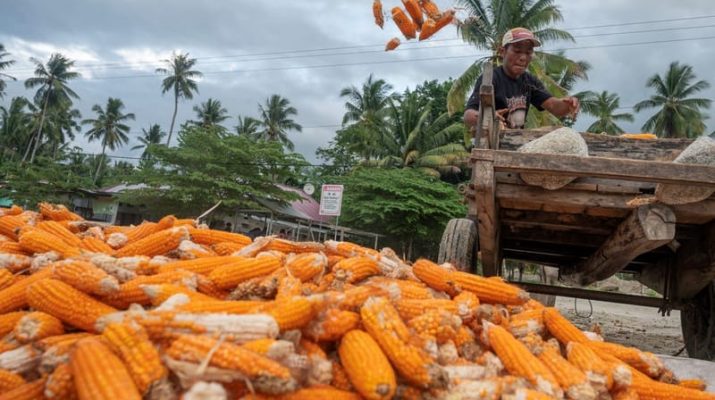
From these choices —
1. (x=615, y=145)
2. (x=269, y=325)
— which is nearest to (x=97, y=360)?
(x=269, y=325)

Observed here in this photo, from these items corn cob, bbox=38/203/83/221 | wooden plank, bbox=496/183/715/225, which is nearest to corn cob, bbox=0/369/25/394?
corn cob, bbox=38/203/83/221

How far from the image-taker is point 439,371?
5.14ft

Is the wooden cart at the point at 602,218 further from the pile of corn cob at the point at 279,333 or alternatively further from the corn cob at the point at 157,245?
the corn cob at the point at 157,245

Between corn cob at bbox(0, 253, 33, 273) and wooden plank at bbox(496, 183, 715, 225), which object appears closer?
corn cob at bbox(0, 253, 33, 273)

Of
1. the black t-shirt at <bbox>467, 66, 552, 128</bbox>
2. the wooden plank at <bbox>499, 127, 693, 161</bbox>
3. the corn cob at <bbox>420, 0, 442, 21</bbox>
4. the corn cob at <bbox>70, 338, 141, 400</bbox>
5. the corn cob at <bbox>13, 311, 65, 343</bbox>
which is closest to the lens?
the corn cob at <bbox>70, 338, 141, 400</bbox>

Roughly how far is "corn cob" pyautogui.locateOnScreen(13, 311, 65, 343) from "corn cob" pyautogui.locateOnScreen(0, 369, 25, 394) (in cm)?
15

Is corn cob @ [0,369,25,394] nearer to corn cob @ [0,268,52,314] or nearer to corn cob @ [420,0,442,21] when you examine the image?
corn cob @ [0,268,52,314]

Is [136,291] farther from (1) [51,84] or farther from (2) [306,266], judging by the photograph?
(1) [51,84]

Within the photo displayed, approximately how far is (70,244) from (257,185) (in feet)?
66.7

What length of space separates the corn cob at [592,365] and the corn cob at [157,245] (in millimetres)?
1978

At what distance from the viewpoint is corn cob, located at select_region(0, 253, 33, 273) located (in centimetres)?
234

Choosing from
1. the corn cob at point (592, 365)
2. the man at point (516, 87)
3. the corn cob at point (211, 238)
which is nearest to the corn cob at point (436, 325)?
the corn cob at point (592, 365)

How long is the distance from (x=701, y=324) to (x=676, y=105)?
45151 millimetres

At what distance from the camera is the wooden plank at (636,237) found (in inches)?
120
